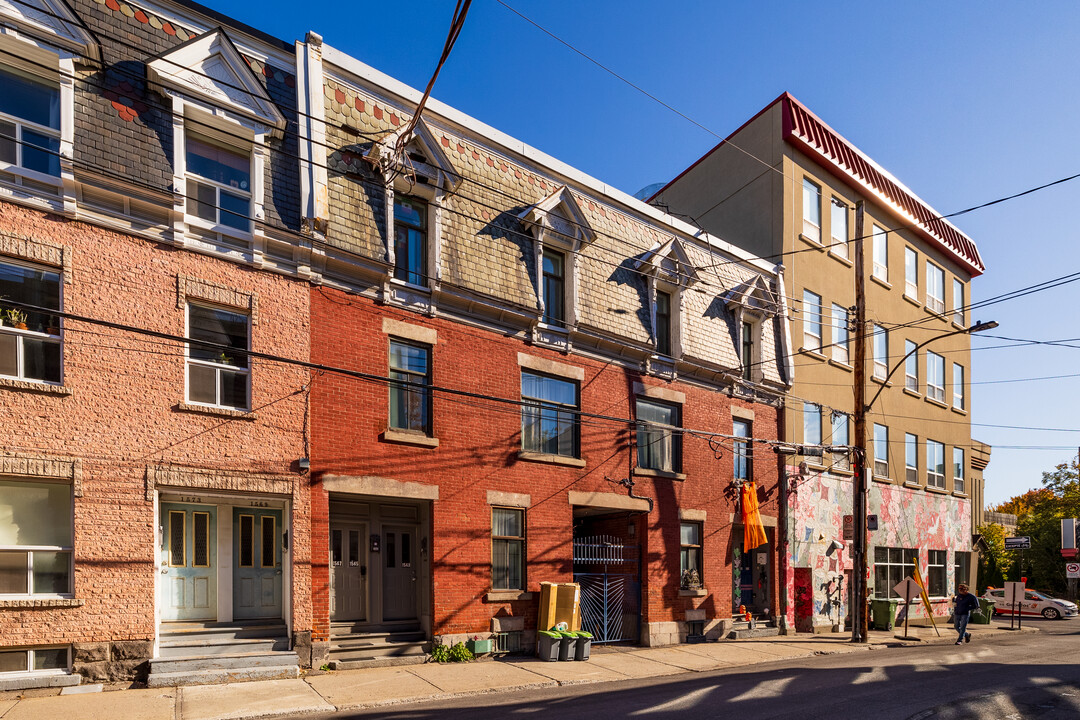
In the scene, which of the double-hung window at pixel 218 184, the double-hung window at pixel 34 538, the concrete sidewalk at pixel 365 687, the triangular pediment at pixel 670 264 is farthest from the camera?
the triangular pediment at pixel 670 264

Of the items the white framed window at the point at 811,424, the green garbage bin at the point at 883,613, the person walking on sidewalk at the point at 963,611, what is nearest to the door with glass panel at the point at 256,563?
the white framed window at the point at 811,424

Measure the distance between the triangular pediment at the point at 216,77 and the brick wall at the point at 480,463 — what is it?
3378 mm

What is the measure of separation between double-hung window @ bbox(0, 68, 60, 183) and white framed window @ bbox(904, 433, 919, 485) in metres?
29.5

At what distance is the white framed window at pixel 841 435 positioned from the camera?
27844mm

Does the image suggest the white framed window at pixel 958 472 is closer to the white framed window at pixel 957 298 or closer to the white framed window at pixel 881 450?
the white framed window at pixel 957 298

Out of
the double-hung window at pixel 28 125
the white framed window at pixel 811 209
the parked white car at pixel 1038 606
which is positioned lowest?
the parked white car at pixel 1038 606

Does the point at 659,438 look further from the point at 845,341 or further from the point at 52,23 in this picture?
the point at 52,23

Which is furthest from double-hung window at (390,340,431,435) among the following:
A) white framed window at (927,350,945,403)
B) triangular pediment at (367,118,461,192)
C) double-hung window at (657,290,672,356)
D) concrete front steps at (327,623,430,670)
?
white framed window at (927,350,945,403)

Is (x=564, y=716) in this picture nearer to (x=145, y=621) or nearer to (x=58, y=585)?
(x=145, y=621)

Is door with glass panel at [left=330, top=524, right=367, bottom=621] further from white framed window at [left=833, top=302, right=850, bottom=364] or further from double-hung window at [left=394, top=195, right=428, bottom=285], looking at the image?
white framed window at [left=833, top=302, right=850, bottom=364]

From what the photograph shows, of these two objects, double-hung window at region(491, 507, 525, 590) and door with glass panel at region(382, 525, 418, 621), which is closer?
door with glass panel at region(382, 525, 418, 621)

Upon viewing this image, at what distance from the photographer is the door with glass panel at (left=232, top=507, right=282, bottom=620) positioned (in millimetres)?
14602

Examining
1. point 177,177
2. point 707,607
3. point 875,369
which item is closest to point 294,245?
point 177,177

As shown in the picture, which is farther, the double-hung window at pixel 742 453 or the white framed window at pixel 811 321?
the white framed window at pixel 811 321
